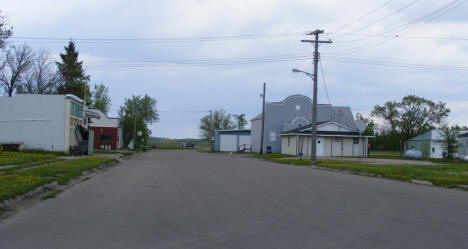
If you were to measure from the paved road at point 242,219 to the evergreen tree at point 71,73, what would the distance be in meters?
52.7

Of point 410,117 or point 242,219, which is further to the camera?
point 410,117

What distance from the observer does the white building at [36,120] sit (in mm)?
35688

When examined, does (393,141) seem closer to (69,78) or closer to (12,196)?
(69,78)

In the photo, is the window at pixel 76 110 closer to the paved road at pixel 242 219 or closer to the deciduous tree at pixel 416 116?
the paved road at pixel 242 219

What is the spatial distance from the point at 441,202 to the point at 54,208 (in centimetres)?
974

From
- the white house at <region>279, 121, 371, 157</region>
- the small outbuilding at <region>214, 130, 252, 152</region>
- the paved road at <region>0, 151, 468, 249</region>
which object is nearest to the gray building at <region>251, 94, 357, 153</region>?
the white house at <region>279, 121, 371, 157</region>

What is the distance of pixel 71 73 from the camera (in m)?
64.6

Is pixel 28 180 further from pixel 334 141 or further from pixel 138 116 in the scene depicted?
pixel 138 116

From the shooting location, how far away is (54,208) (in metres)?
10.9

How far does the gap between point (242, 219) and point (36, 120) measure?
3075cm

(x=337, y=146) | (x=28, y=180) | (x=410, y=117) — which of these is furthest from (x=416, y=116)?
(x=28, y=180)

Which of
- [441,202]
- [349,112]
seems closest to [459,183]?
[441,202]

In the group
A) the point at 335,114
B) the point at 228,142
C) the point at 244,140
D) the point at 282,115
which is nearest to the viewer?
the point at 282,115

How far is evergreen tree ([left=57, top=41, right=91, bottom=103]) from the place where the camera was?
63531mm
